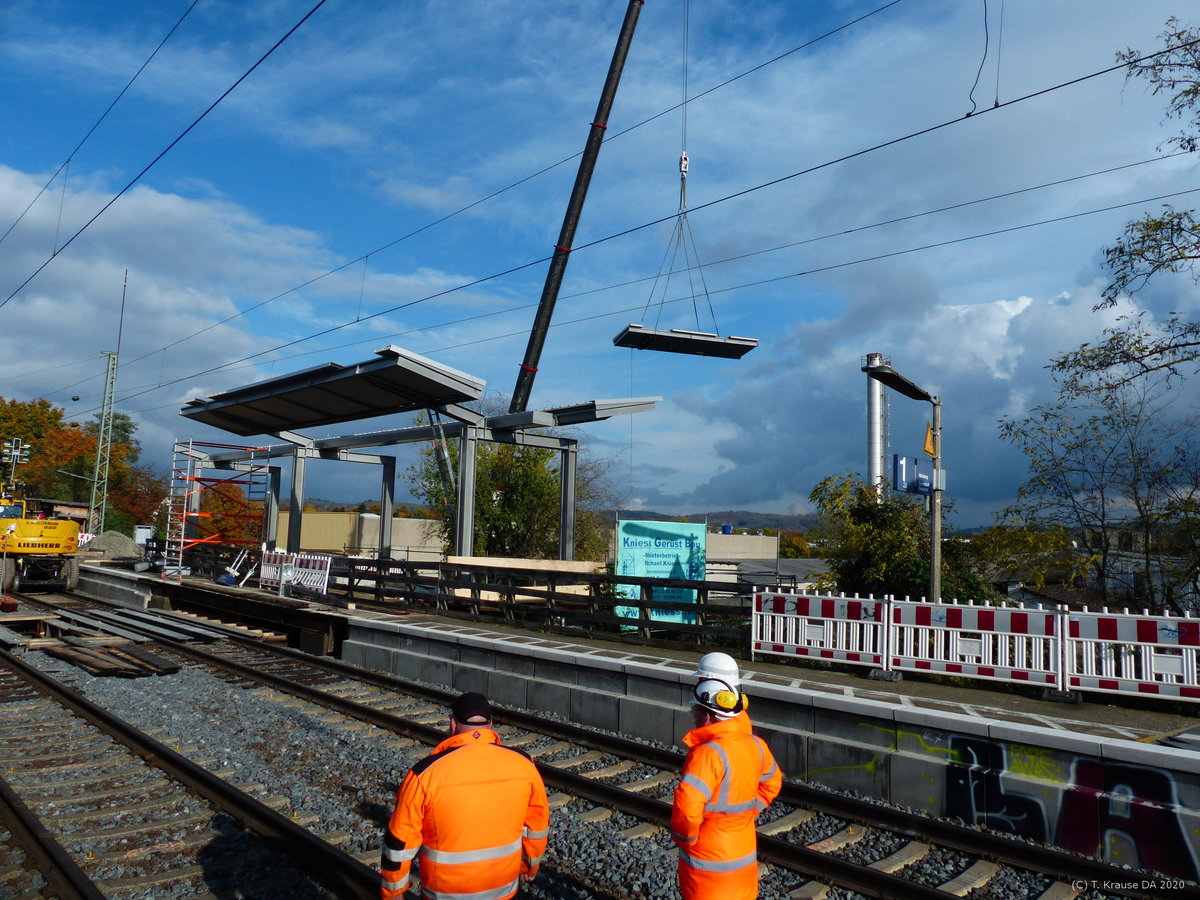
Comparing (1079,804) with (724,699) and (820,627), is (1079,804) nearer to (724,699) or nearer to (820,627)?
(724,699)

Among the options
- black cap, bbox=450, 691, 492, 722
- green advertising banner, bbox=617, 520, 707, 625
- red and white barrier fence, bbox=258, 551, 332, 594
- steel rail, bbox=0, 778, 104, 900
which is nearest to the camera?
black cap, bbox=450, 691, 492, 722

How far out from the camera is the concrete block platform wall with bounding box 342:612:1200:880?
20.2ft

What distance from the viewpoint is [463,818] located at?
3.35 metres

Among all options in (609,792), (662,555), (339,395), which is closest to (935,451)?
(662,555)

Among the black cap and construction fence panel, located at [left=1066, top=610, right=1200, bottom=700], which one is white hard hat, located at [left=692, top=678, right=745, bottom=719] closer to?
the black cap

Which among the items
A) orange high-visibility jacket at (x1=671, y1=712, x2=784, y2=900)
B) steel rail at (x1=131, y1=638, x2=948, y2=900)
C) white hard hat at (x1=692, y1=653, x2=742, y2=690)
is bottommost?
steel rail at (x1=131, y1=638, x2=948, y2=900)

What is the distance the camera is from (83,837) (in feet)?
20.8

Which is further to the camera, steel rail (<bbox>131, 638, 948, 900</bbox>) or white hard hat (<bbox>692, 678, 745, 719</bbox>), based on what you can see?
steel rail (<bbox>131, 638, 948, 900</bbox>)

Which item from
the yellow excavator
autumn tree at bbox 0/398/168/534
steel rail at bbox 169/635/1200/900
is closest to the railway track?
steel rail at bbox 169/635/1200/900

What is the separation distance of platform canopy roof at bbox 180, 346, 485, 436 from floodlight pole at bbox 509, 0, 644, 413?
492 centimetres

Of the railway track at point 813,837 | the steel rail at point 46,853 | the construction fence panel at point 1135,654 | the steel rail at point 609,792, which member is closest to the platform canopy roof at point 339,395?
the steel rail at point 609,792

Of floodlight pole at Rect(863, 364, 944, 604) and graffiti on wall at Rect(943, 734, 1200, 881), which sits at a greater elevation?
floodlight pole at Rect(863, 364, 944, 604)

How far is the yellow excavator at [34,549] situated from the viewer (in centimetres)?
2478

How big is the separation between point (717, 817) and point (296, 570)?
671 inches
